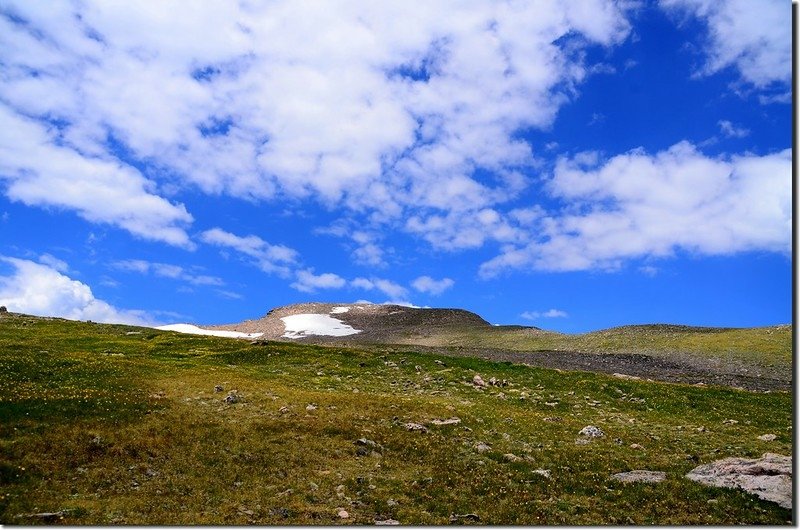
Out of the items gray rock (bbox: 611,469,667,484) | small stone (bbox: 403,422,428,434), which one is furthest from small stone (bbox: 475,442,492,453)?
gray rock (bbox: 611,469,667,484)

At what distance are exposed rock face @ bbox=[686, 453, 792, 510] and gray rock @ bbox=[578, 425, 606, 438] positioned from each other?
648 cm

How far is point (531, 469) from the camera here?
22.4m

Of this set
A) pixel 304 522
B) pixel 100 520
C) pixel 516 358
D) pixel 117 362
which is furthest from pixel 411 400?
pixel 516 358

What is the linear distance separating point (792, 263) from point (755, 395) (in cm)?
3621

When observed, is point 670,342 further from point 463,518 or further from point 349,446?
point 463,518

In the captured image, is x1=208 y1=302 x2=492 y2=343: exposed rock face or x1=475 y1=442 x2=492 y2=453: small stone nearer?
x1=475 y1=442 x2=492 y2=453: small stone

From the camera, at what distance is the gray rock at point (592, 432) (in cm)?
2834

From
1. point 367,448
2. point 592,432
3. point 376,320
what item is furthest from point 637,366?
point 376,320

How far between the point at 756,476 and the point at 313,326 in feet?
353

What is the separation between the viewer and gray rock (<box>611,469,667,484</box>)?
20766mm

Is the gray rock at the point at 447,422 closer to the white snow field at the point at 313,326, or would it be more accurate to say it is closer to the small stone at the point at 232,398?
the small stone at the point at 232,398

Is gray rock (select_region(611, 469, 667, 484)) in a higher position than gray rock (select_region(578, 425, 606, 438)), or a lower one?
lower

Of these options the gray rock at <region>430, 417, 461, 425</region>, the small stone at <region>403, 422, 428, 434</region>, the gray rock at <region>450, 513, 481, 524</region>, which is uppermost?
the gray rock at <region>430, 417, 461, 425</region>

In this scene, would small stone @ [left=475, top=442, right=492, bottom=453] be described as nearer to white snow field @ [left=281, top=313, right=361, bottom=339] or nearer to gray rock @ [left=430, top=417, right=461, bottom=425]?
gray rock @ [left=430, top=417, right=461, bottom=425]
